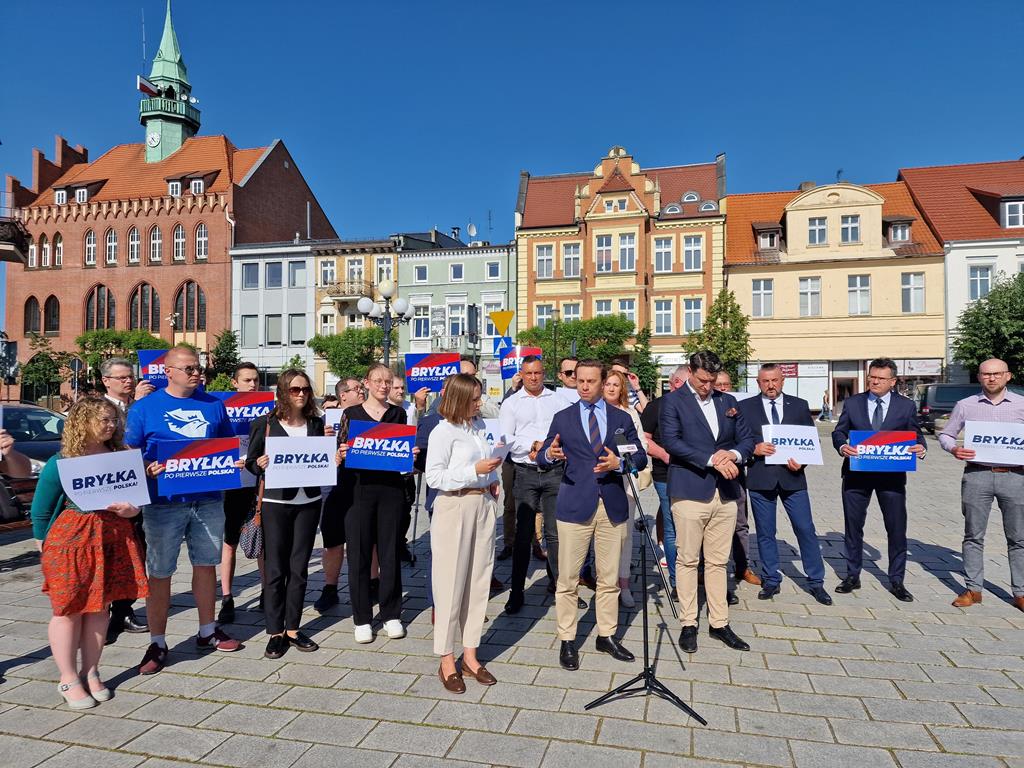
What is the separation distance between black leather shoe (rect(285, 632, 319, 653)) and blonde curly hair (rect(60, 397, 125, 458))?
1.90 metres

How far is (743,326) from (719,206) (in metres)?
7.57

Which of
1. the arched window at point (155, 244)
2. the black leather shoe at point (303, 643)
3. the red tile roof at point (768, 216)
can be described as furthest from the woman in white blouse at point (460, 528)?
the arched window at point (155, 244)

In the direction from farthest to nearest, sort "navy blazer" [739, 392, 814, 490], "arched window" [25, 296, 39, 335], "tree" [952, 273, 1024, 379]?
"arched window" [25, 296, 39, 335]
"tree" [952, 273, 1024, 379]
"navy blazer" [739, 392, 814, 490]

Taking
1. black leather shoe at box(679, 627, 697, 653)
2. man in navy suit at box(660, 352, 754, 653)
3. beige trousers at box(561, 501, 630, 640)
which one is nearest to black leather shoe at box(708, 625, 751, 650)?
man in navy suit at box(660, 352, 754, 653)

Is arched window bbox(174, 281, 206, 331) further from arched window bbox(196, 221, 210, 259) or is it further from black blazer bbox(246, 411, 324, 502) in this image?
black blazer bbox(246, 411, 324, 502)

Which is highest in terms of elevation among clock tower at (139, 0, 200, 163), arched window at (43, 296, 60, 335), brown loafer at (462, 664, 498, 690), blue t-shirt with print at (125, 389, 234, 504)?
clock tower at (139, 0, 200, 163)

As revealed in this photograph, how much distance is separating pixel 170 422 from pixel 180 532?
31.3 inches

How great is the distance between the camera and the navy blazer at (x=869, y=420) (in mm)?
6496

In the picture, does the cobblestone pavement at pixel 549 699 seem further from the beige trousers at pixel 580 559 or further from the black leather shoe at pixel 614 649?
the beige trousers at pixel 580 559

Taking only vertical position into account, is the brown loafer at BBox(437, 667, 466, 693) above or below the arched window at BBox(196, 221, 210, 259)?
below

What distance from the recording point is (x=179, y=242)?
4738 cm

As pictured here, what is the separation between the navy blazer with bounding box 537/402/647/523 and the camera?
15.8ft

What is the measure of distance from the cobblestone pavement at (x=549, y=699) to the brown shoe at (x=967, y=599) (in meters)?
0.09

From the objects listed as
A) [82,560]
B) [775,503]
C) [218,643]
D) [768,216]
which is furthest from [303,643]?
[768,216]
